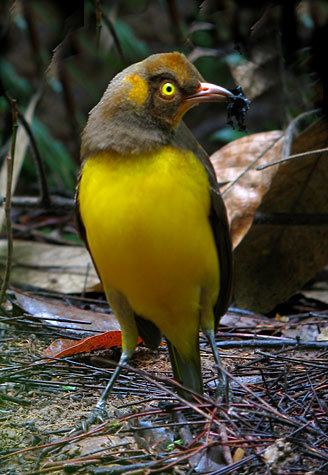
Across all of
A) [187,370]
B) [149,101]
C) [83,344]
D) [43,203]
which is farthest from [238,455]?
[43,203]

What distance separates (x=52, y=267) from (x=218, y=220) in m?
2.34

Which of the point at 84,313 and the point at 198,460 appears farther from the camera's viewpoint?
the point at 84,313

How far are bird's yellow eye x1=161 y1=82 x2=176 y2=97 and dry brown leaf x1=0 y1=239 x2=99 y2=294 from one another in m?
2.10

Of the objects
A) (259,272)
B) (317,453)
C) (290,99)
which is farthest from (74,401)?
(290,99)

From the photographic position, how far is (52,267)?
605cm

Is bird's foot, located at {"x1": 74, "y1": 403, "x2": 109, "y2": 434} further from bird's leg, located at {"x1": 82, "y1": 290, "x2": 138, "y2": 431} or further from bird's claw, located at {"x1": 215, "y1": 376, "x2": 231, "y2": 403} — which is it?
bird's claw, located at {"x1": 215, "y1": 376, "x2": 231, "y2": 403}

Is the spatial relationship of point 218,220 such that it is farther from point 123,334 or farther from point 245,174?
point 245,174

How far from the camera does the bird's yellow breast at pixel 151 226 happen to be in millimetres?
3584

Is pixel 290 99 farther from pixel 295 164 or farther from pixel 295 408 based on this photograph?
pixel 295 408

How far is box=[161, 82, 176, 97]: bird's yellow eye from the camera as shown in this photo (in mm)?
3830

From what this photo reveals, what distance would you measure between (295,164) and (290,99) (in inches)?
50.5

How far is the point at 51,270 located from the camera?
6.04 metres

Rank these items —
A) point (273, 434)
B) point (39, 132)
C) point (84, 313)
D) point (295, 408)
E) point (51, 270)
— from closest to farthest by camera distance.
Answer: point (273, 434), point (295, 408), point (84, 313), point (51, 270), point (39, 132)

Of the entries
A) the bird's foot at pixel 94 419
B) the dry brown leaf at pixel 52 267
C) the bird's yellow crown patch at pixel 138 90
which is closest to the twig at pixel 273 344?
the bird's foot at pixel 94 419
